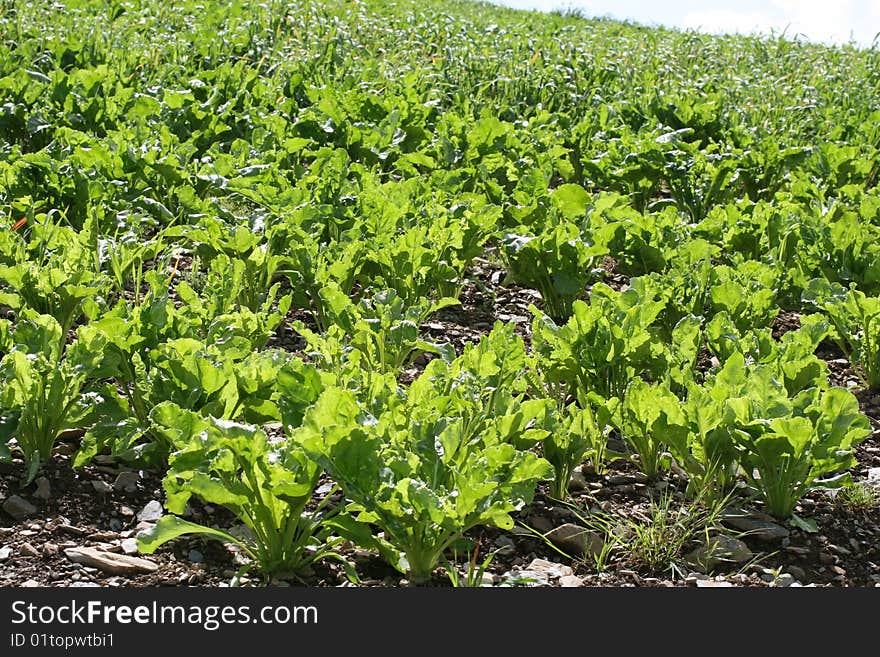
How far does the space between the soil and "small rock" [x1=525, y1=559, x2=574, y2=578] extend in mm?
11

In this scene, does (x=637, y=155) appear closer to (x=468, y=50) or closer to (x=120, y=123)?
(x=120, y=123)

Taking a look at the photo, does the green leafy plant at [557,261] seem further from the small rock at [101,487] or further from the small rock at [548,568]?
the small rock at [101,487]

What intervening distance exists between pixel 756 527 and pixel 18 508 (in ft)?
8.05

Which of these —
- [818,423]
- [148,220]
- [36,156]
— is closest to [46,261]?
[148,220]

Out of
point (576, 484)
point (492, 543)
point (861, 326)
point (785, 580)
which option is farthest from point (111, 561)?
point (861, 326)

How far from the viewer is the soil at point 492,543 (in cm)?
314

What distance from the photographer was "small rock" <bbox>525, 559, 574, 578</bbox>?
3.22 m

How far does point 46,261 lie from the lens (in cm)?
477

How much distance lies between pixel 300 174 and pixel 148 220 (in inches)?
41.0

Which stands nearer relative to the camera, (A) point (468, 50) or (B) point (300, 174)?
(B) point (300, 174)

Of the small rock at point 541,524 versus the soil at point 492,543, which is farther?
the small rock at point 541,524

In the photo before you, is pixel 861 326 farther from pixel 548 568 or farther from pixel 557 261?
pixel 548 568

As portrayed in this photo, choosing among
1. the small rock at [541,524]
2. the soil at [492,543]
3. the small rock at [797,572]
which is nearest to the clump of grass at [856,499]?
the soil at [492,543]

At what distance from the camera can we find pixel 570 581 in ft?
10.5
